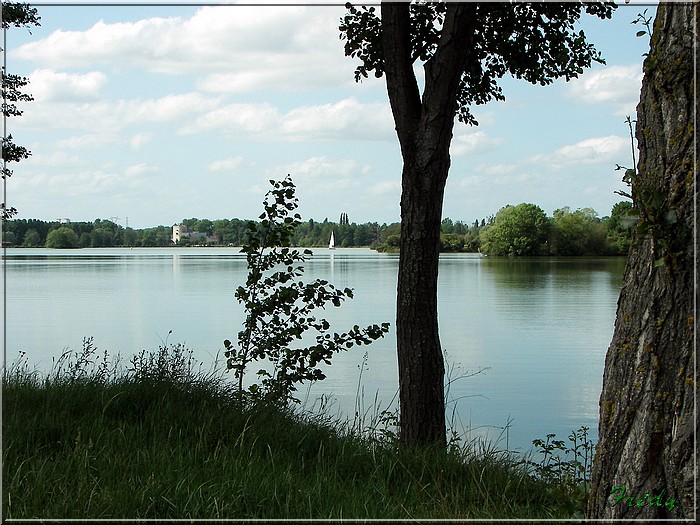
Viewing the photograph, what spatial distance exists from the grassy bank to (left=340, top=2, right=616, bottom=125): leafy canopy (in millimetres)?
3383

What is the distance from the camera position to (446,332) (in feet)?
53.6

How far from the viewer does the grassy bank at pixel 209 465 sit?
3488mm

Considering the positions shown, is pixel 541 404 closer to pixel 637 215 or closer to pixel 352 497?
pixel 352 497

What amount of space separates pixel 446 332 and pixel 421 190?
11.1m

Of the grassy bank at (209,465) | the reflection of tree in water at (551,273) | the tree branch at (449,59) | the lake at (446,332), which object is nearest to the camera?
the grassy bank at (209,465)

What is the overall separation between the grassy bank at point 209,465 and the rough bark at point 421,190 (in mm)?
781

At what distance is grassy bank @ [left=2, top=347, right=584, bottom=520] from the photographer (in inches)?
137

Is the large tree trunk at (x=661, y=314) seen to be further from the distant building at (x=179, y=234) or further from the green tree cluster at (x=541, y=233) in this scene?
the green tree cluster at (x=541, y=233)

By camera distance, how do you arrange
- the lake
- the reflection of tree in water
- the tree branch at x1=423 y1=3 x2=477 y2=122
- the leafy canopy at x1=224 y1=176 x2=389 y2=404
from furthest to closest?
1. the reflection of tree in water
2. the lake
3. the leafy canopy at x1=224 y1=176 x2=389 y2=404
4. the tree branch at x1=423 y1=3 x2=477 y2=122

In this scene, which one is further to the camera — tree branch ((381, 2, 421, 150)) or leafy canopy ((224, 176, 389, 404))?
leafy canopy ((224, 176, 389, 404))

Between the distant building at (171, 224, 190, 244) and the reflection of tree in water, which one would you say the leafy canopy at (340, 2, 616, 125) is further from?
the reflection of tree in water
